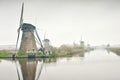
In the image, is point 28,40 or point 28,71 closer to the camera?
point 28,71

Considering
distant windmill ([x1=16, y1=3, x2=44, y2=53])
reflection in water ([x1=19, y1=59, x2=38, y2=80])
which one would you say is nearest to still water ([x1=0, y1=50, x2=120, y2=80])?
reflection in water ([x1=19, y1=59, x2=38, y2=80])

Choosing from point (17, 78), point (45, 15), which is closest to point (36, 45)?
point (45, 15)

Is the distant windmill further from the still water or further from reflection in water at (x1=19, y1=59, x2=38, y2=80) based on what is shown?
reflection in water at (x1=19, y1=59, x2=38, y2=80)

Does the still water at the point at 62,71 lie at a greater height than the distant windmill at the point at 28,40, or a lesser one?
lesser

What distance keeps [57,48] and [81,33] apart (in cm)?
127

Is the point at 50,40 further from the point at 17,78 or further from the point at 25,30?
the point at 17,78

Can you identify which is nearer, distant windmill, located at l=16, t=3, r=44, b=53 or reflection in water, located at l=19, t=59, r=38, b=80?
reflection in water, located at l=19, t=59, r=38, b=80

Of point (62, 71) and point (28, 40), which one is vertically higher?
point (28, 40)

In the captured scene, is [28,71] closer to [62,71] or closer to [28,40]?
[62,71]

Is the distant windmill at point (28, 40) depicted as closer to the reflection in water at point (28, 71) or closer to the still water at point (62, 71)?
the still water at point (62, 71)

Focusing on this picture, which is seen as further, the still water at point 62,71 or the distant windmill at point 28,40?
the distant windmill at point 28,40

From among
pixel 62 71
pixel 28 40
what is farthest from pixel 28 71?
pixel 28 40

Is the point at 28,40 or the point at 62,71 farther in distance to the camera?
the point at 28,40

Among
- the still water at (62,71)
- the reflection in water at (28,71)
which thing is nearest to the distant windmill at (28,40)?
the still water at (62,71)
